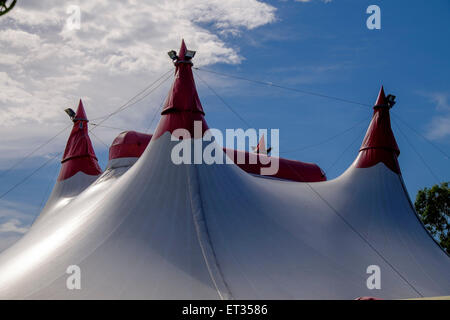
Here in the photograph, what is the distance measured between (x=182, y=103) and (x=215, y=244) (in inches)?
115

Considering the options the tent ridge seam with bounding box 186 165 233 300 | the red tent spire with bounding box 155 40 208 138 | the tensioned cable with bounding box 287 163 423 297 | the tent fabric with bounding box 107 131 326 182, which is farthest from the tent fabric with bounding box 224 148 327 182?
the tent ridge seam with bounding box 186 165 233 300

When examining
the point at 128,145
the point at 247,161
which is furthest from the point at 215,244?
the point at 247,161

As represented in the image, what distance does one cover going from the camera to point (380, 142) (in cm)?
1038

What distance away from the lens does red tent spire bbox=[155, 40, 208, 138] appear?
8.20 meters

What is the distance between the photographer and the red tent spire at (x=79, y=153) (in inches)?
476

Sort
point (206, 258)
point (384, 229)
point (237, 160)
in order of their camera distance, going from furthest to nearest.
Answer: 1. point (237, 160)
2. point (384, 229)
3. point (206, 258)

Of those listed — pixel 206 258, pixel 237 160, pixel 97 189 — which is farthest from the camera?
pixel 237 160

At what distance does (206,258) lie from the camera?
6.35m

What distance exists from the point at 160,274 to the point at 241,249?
1313 mm
